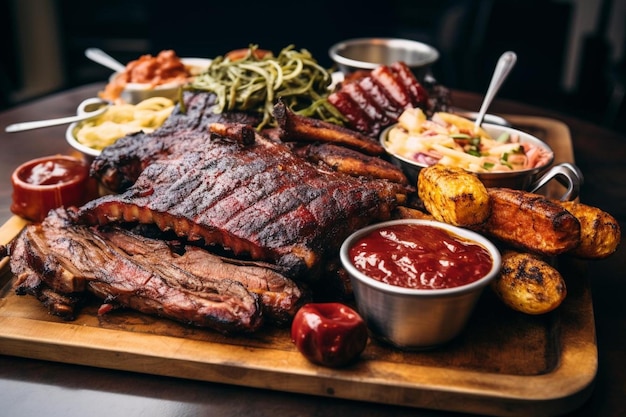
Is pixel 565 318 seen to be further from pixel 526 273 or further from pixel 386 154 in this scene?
pixel 386 154

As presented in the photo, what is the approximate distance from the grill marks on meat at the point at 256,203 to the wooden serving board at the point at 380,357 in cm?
37

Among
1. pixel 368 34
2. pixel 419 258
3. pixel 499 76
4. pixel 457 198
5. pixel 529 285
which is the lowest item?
pixel 368 34

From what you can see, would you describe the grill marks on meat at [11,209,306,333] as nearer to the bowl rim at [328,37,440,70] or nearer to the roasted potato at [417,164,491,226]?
the roasted potato at [417,164,491,226]

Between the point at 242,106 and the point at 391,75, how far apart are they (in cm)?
96

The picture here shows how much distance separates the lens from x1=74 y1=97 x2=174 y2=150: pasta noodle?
3826 millimetres

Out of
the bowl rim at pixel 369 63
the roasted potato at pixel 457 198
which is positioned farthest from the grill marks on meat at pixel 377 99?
the roasted potato at pixel 457 198

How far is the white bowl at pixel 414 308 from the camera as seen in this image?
2234mm

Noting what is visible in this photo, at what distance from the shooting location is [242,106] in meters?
3.79

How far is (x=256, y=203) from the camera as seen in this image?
2723mm

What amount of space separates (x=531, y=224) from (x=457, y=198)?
0.31m

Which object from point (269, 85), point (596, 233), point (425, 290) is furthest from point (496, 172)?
point (269, 85)

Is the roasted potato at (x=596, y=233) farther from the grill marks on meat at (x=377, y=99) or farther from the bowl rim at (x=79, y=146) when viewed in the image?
the bowl rim at (x=79, y=146)

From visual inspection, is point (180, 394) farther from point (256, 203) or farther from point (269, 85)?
point (269, 85)

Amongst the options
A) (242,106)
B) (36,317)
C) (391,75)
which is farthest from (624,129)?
(36,317)
